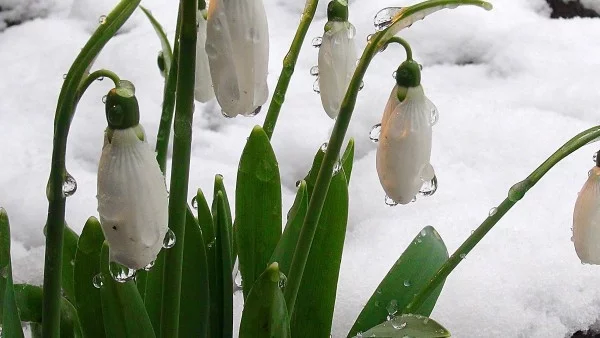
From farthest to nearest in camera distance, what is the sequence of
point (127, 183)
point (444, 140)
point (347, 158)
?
point (444, 140)
point (347, 158)
point (127, 183)

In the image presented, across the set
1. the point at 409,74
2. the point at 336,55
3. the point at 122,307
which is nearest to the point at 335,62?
the point at 336,55

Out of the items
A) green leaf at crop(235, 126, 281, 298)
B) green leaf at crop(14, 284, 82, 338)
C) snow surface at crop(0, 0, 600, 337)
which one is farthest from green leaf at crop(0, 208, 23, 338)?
snow surface at crop(0, 0, 600, 337)

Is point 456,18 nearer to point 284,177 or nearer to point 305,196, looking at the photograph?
point 284,177

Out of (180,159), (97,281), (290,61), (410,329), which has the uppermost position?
(290,61)

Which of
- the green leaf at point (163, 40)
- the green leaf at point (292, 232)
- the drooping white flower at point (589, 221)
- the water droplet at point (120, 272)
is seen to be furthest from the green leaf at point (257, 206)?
the drooping white flower at point (589, 221)

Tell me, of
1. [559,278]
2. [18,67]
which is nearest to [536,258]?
[559,278]

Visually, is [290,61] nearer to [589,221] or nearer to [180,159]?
[180,159]

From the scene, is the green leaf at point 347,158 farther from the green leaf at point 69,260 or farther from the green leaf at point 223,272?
the green leaf at point 69,260
